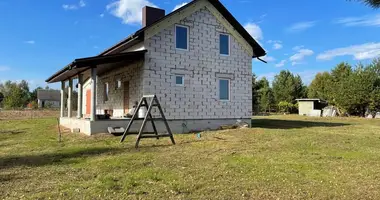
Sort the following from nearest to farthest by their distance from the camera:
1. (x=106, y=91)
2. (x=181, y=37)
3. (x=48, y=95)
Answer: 1. (x=181, y=37)
2. (x=106, y=91)
3. (x=48, y=95)

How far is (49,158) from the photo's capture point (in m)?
8.26

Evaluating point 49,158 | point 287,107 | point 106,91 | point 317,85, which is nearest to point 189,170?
point 49,158

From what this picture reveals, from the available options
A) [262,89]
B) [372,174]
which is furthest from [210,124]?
[262,89]

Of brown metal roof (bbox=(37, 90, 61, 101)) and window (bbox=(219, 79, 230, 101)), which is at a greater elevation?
brown metal roof (bbox=(37, 90, 61, 101))

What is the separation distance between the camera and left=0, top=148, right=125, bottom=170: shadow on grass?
7626 millimetres

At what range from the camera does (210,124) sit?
52.1 ft

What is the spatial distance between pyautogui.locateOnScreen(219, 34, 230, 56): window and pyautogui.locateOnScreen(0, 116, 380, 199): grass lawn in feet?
22.5

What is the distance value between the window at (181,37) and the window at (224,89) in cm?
287

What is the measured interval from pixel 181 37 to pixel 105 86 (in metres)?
7.81

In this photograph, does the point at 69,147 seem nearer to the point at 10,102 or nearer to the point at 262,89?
the point at 262,89

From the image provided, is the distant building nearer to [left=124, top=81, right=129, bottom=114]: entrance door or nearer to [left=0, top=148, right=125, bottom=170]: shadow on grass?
[left=124, top=81, right=129, bottom=114]: entrance door

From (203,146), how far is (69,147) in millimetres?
4537

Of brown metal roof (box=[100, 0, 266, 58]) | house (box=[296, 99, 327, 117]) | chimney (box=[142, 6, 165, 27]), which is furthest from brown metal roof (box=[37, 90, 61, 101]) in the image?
chimney (box=[142, 6, 165, 27])

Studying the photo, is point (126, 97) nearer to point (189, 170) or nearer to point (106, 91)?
point (106, 91)
